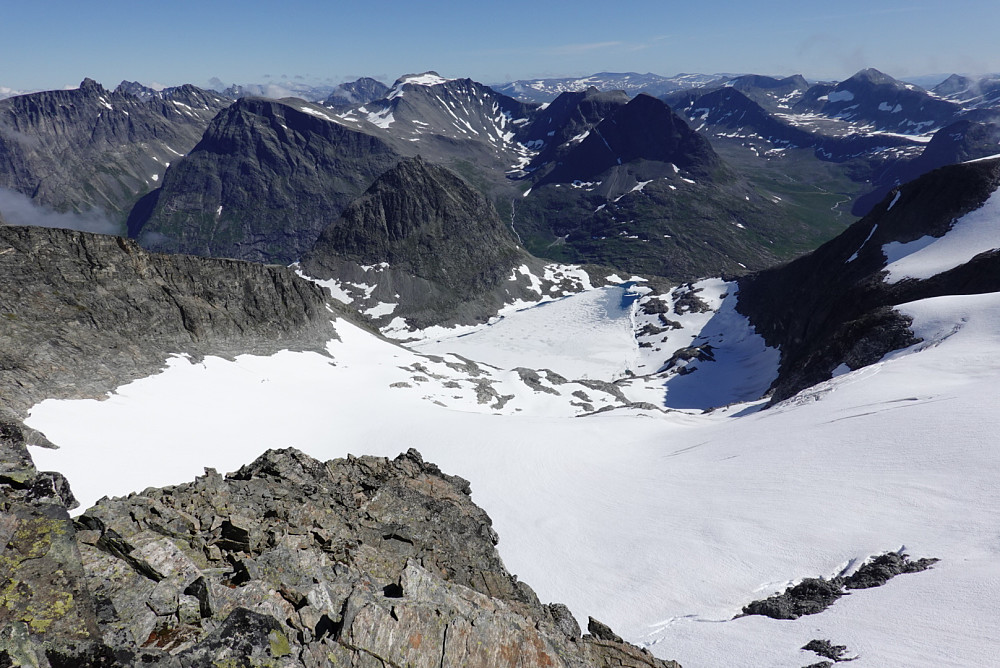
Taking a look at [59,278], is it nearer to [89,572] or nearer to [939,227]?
[89,572]

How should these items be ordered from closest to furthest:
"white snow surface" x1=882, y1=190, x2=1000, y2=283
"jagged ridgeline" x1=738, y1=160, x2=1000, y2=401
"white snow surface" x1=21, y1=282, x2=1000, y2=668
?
"white snow surface" x1=21, y1=282, x2=1000, y2=668 < "jagged ridgeline" x1=738, y1=160, x2=1000, y2=401 < "white snow surface" x1=882, y1=190, x2=1000, y2=283

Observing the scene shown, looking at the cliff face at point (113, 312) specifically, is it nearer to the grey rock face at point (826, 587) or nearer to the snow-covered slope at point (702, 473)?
the snow-covered slope at point (702, 473)

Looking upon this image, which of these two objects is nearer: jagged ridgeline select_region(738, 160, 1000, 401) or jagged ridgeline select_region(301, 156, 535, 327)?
jagged ridgeline select_region(738, 160, 1000, 401)

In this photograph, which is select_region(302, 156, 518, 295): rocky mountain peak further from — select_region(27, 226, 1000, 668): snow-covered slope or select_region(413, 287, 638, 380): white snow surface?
select_region(27, 226, 1000, 668): snow-covered slope

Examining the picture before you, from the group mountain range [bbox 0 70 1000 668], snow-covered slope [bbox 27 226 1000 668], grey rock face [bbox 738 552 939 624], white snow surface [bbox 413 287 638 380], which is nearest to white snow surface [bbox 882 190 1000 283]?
mountain range [bbox 0 70 1000 668]

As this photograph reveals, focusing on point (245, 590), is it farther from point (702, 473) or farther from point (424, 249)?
point (424, 249)

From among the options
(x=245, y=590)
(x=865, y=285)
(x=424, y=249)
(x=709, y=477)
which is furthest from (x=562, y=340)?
(x=245, y=590)
